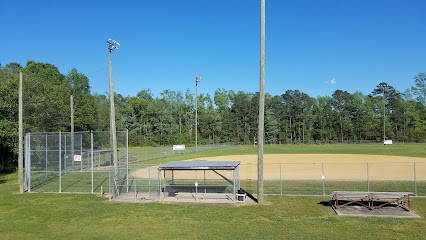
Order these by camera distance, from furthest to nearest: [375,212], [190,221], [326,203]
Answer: [326,203], [375,212], [190,221]

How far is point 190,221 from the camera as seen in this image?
12.0 metres

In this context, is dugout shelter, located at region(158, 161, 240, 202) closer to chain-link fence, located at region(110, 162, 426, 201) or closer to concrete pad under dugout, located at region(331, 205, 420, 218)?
chain-link fence, located at region(110, 162, 426, 201)

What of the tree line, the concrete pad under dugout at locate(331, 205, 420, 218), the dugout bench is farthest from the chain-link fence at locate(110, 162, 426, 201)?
the tree line

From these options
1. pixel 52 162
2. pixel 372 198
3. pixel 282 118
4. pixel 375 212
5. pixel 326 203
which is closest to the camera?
pixel 375 212

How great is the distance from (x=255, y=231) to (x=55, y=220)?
332 inches

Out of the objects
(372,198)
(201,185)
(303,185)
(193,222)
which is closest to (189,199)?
(201,185)

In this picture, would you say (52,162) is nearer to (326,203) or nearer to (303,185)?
(303,185)

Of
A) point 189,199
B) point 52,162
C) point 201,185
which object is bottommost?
point 189,199

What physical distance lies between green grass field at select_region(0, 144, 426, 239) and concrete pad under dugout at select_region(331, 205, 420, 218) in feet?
1.24

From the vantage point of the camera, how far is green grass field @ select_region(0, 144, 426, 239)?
412 inches

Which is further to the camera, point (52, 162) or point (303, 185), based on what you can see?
point (52, 162)

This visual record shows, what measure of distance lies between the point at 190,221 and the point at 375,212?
26.4 ft

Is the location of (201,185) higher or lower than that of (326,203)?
higher

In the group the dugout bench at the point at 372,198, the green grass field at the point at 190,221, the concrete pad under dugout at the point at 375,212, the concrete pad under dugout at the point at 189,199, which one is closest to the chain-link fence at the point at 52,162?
the concrete pad under dugout at the point at 189,199
